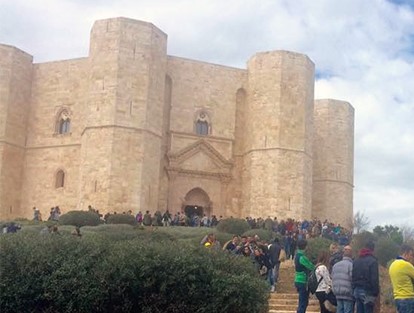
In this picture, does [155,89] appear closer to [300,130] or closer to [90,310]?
[300,130]

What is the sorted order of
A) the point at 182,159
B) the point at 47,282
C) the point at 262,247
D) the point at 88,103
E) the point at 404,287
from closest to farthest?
the point at 404,287 → the point at 47,282 → the point at 262,247 → the point at 88,103 → the point at 182,159

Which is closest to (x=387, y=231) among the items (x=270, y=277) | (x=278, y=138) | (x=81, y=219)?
(x=278, y=138)

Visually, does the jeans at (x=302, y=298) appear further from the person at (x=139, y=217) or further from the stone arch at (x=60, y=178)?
the stone arch at (x=60, y=178)

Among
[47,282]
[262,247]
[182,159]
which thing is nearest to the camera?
[47,282]

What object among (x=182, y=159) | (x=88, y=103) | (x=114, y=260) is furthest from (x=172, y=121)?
(x=114, y=260)

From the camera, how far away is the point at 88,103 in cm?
3294

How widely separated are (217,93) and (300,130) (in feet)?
16.1

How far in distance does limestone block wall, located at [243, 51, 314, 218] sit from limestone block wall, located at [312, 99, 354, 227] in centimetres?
485

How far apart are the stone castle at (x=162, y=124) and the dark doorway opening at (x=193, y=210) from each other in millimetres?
74

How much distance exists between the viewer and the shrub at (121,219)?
2754 cm

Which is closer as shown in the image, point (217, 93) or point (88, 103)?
point (88, 103)

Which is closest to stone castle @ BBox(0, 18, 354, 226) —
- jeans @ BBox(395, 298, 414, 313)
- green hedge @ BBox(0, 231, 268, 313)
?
green hedge @ BBox(0, 231, 268, 313)

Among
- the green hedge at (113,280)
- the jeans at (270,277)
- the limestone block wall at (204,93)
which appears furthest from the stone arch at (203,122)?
the green hedge at (113,280)

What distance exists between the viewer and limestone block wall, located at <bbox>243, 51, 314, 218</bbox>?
34281 millimetres
